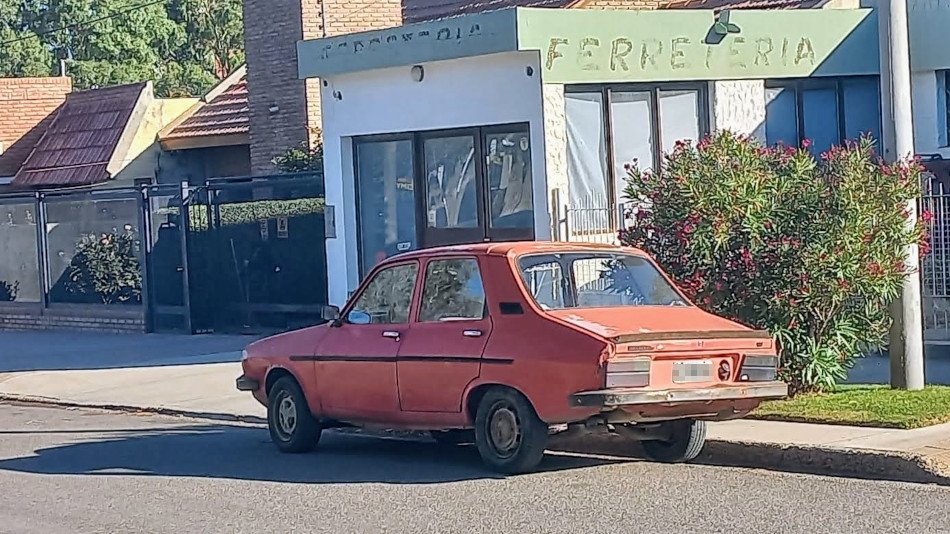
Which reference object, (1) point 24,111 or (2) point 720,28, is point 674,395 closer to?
(2) point 720,28

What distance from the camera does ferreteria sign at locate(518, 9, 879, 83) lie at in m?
17.6

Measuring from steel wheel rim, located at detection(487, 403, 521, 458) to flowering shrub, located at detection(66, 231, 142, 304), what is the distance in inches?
584

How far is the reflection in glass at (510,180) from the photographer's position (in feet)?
59.8

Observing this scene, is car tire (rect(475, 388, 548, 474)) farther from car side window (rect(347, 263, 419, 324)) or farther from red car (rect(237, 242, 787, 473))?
car side window (rect(347, 263, 419, 324))

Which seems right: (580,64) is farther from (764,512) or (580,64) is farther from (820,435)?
(764,512)

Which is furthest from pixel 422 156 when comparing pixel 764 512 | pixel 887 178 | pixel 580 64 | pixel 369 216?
pixel 764 512

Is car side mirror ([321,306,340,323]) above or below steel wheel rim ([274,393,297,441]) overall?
above

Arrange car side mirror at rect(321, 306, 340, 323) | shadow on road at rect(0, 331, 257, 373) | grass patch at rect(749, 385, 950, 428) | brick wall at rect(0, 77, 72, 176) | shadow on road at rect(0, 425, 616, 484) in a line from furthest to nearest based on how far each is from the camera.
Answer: brick wall at rect(0, 77, 72, 176) → shadow on road at rect(0, 331, 257, 373) → car side mirror at rect(321, 306, 340, 323) → grass patch at rect(749, 385, 950, 428) → shadow on road at rect(0, 425, 616, 484)

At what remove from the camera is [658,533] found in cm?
859

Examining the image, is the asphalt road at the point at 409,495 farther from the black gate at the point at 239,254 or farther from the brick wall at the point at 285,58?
the brick wall at the point at 285,58

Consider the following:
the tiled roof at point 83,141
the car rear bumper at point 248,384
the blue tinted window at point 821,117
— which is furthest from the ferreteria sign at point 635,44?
the tiled roof at point 83,141

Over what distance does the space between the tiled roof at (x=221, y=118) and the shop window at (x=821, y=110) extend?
44.7 feet

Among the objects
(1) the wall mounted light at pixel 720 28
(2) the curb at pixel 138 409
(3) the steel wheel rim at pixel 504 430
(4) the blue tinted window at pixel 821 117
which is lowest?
(2) the curb at pixel 138 409

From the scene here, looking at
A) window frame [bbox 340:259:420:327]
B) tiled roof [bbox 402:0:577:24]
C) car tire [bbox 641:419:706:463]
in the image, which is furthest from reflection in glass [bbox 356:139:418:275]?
car tire [bbox 641:419:706:463]
